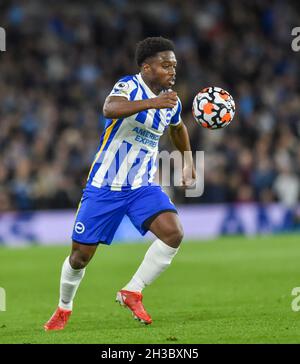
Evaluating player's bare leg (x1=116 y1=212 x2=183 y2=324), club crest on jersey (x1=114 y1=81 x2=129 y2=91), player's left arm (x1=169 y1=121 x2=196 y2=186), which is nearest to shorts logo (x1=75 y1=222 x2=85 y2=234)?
player's bare leg (x1=116 y1=212 x2=183 y2=324)

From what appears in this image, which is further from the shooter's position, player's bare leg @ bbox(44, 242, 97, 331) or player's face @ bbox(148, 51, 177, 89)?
player's face @ bbox(148, 51, 177, 89)

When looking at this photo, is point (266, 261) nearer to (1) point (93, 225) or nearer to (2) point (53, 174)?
(2) point (53, 174)

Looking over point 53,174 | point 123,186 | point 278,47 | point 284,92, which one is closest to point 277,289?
point 123,186

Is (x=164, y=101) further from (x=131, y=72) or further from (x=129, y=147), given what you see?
(x=131, y=72)

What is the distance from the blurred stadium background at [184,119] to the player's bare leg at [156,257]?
12.9 ft

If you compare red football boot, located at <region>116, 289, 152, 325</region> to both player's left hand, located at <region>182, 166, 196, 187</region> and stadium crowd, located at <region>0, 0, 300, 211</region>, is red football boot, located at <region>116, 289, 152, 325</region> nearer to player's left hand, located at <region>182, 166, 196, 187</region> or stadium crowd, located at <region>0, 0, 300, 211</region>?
player's left hand, located at <region>182, 166, 196, 187</region>

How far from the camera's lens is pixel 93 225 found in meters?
8.21

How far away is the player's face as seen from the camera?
837 centimetres

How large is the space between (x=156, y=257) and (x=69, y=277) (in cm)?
81

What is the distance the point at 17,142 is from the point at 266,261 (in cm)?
670

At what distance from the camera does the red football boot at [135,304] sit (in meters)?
8.23

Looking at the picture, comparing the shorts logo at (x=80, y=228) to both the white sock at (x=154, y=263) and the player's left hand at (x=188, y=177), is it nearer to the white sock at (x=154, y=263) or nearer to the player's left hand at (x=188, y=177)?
the white sock at (x=154, y=263)

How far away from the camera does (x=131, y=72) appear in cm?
2188

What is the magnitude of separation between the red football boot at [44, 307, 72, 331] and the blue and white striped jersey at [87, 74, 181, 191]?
1.20 metres
